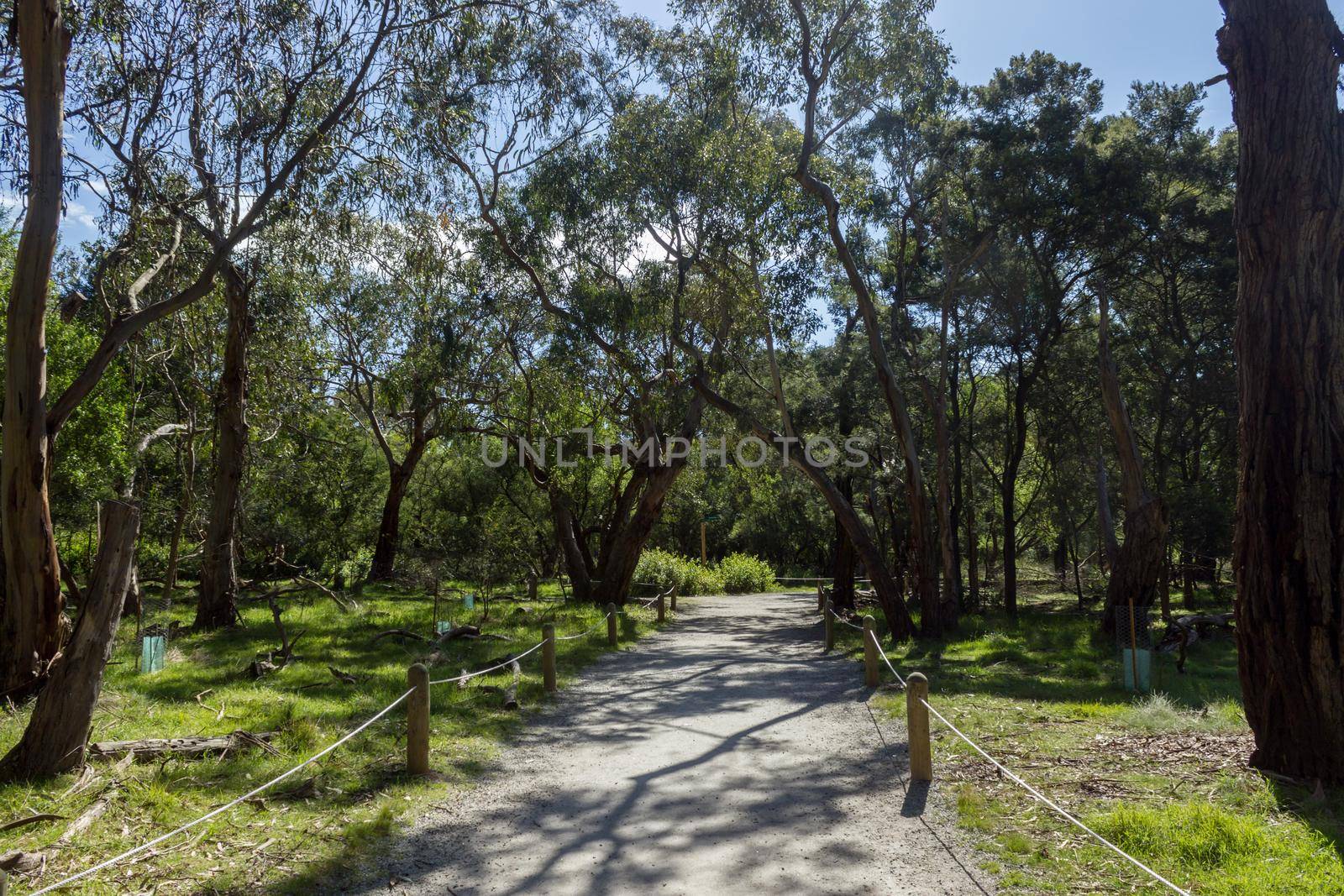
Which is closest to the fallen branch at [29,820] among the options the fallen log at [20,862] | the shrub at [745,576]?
the fallen log at [20,862]

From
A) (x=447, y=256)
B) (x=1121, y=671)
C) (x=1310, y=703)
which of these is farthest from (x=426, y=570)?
(x=1310, y=703)

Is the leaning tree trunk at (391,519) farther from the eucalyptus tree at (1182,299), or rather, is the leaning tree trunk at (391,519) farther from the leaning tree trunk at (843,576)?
the eucalyptus tree at (1182,299)

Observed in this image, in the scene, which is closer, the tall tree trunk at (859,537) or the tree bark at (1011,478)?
the tall tree trunk at (859,537)

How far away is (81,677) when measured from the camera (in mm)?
6348

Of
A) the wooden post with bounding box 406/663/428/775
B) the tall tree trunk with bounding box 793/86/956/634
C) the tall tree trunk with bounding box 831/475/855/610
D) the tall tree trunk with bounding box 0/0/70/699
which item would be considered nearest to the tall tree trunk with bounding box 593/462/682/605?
the tall tree trunk with bounding box 831/475/855/610

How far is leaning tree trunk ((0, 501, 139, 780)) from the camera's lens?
20.6 feet

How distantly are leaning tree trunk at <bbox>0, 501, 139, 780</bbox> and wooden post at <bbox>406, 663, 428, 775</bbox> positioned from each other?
6.91 ft

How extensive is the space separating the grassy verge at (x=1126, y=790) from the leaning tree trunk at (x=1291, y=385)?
61 cm

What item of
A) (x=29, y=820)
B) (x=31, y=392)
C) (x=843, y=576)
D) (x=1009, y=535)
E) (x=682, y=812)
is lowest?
(x=682, y=812)

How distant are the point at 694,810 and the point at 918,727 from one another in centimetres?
181

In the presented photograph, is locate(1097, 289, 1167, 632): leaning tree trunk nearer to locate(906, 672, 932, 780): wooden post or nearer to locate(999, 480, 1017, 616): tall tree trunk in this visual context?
locate(999, 480, 1017, 616): tall tree trunk

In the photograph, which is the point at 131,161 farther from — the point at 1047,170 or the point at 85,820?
the point at 1047,170

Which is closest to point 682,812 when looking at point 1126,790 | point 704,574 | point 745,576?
point 1126,790

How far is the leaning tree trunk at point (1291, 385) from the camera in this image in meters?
6.71
